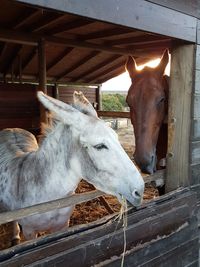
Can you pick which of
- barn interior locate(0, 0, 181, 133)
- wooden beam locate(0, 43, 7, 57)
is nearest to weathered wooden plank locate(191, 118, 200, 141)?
barn interior locate(0, 0, 181, 133)

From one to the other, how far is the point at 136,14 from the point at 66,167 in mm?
1190

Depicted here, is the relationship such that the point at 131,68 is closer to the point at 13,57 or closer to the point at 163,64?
the point at 163,64

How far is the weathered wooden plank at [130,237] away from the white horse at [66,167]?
28 cm

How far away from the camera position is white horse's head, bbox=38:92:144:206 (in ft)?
6.25

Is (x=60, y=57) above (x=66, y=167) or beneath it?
above

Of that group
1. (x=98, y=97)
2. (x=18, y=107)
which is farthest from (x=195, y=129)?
(x=98, y=97)

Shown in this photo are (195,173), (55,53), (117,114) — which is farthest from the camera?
(55,53)

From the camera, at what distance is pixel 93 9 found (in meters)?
1.62

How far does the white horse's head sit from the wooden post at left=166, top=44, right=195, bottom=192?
0.72 meters

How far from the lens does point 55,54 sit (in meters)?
6.75

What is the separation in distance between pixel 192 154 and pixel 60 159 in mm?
1114

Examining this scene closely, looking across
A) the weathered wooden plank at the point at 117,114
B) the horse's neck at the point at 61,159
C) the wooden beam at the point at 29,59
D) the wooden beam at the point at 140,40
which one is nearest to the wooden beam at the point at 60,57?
the wooden beam at the point at 29,59

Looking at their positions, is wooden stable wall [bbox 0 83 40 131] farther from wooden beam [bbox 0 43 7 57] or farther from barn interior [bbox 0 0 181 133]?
wooden beam [bbox 0 43 7 57]

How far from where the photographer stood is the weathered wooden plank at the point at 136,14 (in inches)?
59.9
